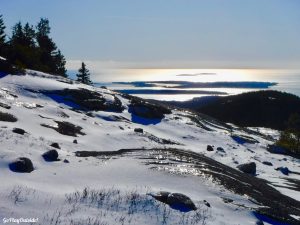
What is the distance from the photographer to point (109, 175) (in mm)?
18766

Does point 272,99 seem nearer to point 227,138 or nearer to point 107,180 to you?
point 227,138

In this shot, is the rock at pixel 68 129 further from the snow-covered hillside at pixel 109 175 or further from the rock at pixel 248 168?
the rock at pixel 248 168

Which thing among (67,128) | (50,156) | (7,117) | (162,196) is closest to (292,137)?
(67,128)

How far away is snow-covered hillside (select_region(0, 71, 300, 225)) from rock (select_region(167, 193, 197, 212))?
0.89 feet

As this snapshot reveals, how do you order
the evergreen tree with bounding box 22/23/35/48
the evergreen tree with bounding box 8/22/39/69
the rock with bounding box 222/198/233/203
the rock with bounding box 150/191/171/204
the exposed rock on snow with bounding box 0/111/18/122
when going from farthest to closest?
the evergreen tree with bounding box 22/23/35/48, the evergreen tree with bounding box 8/22/39/69, the exposed rock on snow with bounding box 0/111/18/122, the rock with bounding box 222/198/233/203, the rock with bounding box 150/191/171/204

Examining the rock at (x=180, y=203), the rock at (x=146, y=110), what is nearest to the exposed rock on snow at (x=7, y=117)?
the rock at (x=180, y=203)

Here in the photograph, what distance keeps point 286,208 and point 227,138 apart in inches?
1091

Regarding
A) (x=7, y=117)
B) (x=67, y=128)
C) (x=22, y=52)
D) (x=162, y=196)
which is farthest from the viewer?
(x=22, y=52)

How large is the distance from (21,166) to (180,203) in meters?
6.82

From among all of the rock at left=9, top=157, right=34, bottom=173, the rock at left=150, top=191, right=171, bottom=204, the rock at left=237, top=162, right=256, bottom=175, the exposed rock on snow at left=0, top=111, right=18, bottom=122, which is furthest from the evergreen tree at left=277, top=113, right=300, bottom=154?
the rock at left=9, top=157, right=34, bottom=173

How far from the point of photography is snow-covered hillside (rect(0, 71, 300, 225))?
13.6 meters

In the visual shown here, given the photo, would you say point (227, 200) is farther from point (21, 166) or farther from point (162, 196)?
point (21, 166)

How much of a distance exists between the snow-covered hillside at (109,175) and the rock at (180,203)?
10.7 inches

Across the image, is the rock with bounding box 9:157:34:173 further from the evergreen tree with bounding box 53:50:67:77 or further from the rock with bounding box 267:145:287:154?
the evergreen tree with bounding box 53:50:67:77
